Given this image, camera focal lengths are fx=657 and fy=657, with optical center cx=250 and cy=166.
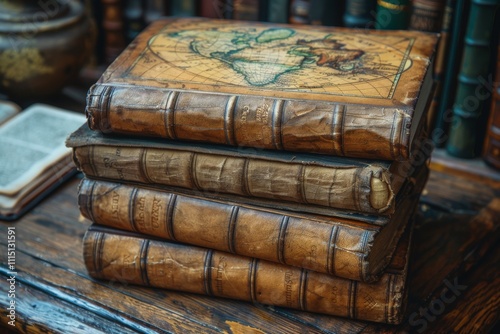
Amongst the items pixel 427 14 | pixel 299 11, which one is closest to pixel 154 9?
pixel 299 11

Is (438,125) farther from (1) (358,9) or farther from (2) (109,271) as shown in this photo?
(2) (109,271)

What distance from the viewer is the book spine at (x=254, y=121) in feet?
2.54

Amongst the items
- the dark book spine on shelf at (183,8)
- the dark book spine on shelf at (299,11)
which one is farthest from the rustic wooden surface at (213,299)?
the dark book spine on shelf at (183,8)

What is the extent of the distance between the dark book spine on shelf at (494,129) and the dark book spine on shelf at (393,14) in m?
0.16

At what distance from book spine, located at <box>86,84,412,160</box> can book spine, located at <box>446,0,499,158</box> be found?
17.3 inches

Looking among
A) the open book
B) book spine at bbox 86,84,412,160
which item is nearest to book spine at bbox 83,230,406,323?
book spine at bbox 86,84,412,160

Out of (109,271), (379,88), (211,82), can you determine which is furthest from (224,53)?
(109,271)

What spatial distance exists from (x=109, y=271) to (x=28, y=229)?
24 cm

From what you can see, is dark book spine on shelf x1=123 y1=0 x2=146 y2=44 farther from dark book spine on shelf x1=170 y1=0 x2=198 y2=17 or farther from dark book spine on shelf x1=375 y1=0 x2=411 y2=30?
dark book spine on shelf x1=375 y1=0 x2=411 y2=30

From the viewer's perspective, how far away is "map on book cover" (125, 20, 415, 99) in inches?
34.0

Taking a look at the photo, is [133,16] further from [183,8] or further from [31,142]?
[31,142]

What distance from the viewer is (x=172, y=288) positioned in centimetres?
93

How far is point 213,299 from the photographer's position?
3.02 ft

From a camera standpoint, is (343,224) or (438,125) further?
(438,125)
